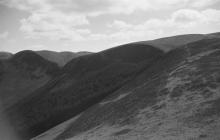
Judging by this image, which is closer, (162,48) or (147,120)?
A: (147,120)

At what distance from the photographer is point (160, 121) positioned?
22672mm

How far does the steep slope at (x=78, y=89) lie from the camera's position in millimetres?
52375

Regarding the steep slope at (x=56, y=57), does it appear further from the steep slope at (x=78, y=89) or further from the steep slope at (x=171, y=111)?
the steep slope at (x=171, y=111)

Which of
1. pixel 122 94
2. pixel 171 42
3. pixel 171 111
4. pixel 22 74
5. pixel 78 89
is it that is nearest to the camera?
pixel 171 111

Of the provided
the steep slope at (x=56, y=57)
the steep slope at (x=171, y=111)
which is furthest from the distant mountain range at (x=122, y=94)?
the steep slope at (x=56, y=57)

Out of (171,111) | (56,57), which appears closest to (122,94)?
(171,111)

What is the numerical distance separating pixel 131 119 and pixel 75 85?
3919 centimetres

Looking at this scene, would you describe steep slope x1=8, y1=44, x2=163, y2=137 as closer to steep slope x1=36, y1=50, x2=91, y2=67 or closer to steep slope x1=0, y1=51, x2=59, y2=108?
steep slope x1=0, y1=51, x2=59, y2=108

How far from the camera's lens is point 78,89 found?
2389 inches

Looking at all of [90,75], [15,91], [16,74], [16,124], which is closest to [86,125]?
[16,124]

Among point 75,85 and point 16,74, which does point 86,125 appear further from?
point 16,74

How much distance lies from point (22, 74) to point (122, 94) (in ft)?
241

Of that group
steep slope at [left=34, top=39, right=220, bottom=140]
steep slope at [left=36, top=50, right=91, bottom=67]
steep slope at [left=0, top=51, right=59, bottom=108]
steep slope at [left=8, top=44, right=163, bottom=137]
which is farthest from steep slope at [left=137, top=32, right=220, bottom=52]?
steep slope at [left=0, top=51, right=59, bottom=108]

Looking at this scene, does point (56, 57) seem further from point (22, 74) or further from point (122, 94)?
point (122, 94)
